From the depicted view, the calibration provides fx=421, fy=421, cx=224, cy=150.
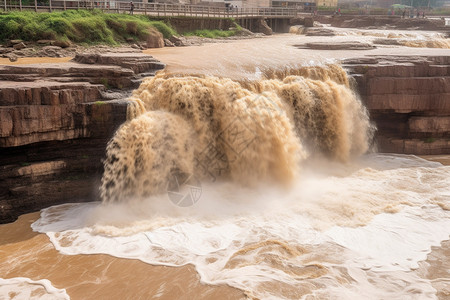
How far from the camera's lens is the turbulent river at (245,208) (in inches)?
293

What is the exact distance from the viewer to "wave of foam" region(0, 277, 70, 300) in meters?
6.98

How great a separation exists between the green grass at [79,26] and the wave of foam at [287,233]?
1122cm

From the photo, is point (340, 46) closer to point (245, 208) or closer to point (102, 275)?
point (245, 208)

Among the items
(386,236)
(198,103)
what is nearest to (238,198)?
(198,103)

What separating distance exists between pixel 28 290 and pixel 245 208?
196 inches

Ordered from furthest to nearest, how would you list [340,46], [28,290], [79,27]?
1. [79,27]
2. [340,46]
3. [28,290]

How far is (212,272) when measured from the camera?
7664 mm

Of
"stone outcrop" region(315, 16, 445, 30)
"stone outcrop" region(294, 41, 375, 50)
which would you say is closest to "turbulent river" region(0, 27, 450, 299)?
"stone outcrop" region(294, 41, 375, 50)

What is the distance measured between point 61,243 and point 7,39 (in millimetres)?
12975

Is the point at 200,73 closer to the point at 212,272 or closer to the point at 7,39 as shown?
the point at 212,272

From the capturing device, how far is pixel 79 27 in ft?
65.3

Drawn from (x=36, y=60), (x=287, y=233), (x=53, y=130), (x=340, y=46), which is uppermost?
(x=340, y=46)

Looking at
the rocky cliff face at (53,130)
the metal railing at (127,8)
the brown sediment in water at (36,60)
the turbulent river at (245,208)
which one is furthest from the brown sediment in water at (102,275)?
the metal railing at (127,8)

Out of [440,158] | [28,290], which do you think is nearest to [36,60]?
[28,290]
